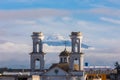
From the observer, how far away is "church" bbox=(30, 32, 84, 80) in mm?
91562

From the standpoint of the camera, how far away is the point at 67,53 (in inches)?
3969

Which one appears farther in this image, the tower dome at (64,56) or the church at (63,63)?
the tower dome at (64,56)

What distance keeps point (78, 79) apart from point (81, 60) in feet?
10.0

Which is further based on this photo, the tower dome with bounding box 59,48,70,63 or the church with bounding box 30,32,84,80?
the tower dome with bounding box 59,48,70,63

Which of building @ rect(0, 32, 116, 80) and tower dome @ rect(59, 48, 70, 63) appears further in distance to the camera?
tower dome @ rect(59, 48, 70, 63)

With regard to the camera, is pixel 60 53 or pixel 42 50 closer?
pixel 42 50

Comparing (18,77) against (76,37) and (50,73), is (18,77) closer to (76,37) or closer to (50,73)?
(50,73)

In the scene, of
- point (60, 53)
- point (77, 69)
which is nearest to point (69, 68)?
point (77, 69)

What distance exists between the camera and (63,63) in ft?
327

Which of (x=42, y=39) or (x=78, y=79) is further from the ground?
(x=42, y=39)

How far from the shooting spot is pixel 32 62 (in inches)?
3723

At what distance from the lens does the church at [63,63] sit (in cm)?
9156

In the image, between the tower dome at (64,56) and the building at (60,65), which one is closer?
the building at (60,65)

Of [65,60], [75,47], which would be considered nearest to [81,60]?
[75,47]
